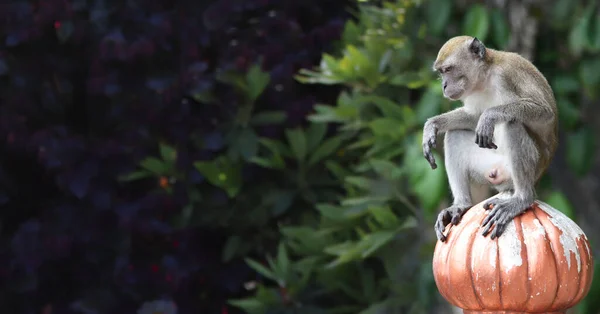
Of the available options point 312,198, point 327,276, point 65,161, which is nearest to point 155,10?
point 65,161

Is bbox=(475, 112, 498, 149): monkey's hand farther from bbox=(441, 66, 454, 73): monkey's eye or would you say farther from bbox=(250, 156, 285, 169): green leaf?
bbox=(250, 156, 285, 169): green leaf

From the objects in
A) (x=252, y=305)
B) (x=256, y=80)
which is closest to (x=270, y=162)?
(x=256, y=80)

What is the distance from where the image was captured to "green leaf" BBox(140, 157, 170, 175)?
5.69 metres

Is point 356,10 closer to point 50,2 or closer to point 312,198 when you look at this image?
point 312,198

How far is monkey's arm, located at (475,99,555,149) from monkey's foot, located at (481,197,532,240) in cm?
17

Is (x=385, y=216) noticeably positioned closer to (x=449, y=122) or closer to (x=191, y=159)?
(x=191, y=159)

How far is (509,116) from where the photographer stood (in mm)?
2879

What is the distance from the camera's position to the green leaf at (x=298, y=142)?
5.64 meters

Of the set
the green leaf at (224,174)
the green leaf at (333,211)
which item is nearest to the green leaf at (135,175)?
the green leaf at (224,174)

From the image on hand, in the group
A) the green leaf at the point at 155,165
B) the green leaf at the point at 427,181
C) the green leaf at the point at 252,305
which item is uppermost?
the green leaf at the point at 427,181

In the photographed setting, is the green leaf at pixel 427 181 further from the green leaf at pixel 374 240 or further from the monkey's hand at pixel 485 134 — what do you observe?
the monkey's hand at pixel 485 134

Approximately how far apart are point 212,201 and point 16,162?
1275 mm

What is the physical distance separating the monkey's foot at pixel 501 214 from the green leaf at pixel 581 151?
1.97m

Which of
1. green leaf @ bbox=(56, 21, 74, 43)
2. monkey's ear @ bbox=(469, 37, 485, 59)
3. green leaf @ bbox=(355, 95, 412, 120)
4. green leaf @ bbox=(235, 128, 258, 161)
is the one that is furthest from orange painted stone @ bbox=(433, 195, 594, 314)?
green leaf @ bbox=(56, 21, 74, 43)
